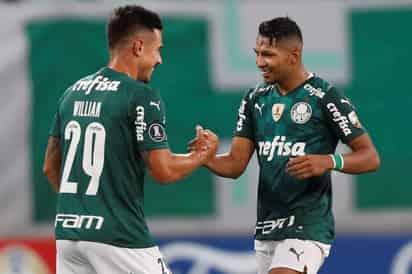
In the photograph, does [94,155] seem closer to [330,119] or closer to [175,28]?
[330,119]

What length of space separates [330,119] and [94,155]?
1.32 m

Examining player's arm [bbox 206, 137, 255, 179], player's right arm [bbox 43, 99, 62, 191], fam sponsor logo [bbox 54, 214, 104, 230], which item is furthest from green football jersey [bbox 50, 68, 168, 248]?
player's arm [bbox 206, 137, 255, 179]

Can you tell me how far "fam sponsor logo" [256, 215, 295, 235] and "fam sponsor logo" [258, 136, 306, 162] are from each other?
1.03 ft

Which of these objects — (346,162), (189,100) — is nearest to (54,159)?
(346,162)

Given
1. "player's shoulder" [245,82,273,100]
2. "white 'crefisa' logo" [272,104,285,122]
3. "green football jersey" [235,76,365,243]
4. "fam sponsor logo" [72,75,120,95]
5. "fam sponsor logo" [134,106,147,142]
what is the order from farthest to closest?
A: 1. "player's shoulder" [245,82,273,100]
2. "white 'crefisa' logo" [272,104,285,122]
3. "green football jersey" [235,76,365,243]
4. "fam sponsor logo" [72,75,120,95]
5. "fam sponsor logo" [134,106,147,142]

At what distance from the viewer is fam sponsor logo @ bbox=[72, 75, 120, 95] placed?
5754 millimetres

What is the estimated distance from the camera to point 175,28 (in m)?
9.78

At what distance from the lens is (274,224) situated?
253 inches

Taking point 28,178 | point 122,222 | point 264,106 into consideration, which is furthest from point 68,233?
point 28,178

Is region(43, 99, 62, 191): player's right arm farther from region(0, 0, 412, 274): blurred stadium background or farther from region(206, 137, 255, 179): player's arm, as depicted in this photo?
region(0, 0, 412, 274): blurred stadium background

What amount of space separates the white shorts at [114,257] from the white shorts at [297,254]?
0.78m

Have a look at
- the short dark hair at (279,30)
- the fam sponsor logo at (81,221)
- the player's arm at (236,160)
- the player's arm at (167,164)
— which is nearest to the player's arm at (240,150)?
the player's arm at (236,160)

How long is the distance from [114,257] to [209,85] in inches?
164

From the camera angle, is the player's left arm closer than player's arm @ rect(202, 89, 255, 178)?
Yes
